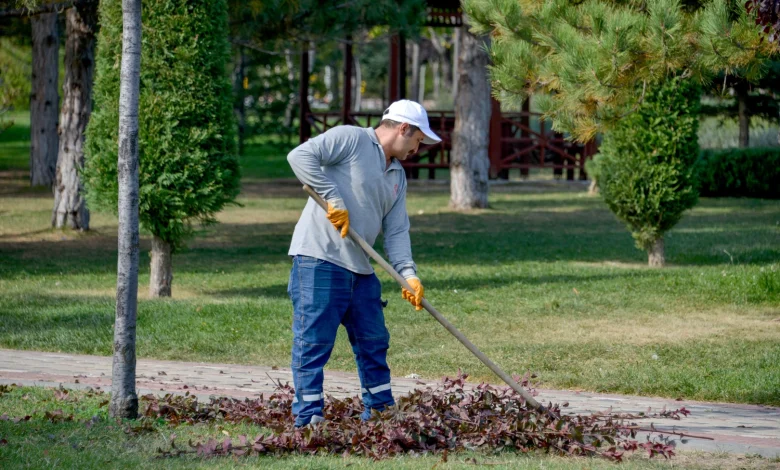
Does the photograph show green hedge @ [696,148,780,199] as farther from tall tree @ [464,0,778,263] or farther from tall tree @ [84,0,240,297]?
tall tree @ [464,0,778,263]

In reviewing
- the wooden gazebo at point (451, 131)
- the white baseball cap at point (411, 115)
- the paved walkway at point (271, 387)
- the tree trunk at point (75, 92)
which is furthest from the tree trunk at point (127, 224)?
the wooden gazebo at point (451, 131)

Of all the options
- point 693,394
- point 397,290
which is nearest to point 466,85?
point 397,290

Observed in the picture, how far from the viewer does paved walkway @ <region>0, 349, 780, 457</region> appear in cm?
539

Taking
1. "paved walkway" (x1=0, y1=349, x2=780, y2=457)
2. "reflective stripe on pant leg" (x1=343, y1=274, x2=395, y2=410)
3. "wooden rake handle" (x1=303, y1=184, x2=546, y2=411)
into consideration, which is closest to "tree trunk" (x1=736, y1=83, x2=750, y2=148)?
"paved walkway" (x1=0, y1=349, x2=780, y2=457)

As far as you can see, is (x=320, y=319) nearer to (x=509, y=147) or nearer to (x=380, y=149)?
(x=380, y=149)

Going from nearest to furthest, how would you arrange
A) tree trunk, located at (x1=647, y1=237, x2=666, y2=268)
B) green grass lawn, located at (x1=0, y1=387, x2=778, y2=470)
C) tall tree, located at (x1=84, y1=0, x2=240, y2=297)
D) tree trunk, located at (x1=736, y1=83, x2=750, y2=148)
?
green grass lawn, located at (x1=0, y1=387, x2=778, y2=470) → tall tree, located at (x1=84, y1=0, x2=240, y2=297) → tree trunk, located at (x1=647, y1=237, x2=666, y2=268) → tree trunk, located at (x1=736, y1=83, x2=750, y2=148)

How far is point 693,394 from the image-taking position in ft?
21.1

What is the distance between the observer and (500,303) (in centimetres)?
952

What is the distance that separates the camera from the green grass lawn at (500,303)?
7.27 meters

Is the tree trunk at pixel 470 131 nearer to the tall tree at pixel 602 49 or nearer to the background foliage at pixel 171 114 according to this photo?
the background foliage at pixel 171 114

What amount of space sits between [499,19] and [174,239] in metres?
4.04

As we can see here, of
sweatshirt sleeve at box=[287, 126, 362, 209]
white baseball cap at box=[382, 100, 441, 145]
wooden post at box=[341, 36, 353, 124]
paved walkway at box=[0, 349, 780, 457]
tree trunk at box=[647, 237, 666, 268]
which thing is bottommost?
paved walkway at box=[0, 349, 780, 457]

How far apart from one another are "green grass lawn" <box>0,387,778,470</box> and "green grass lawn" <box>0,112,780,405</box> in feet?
5.90

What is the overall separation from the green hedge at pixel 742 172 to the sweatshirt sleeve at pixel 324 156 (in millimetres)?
17728
